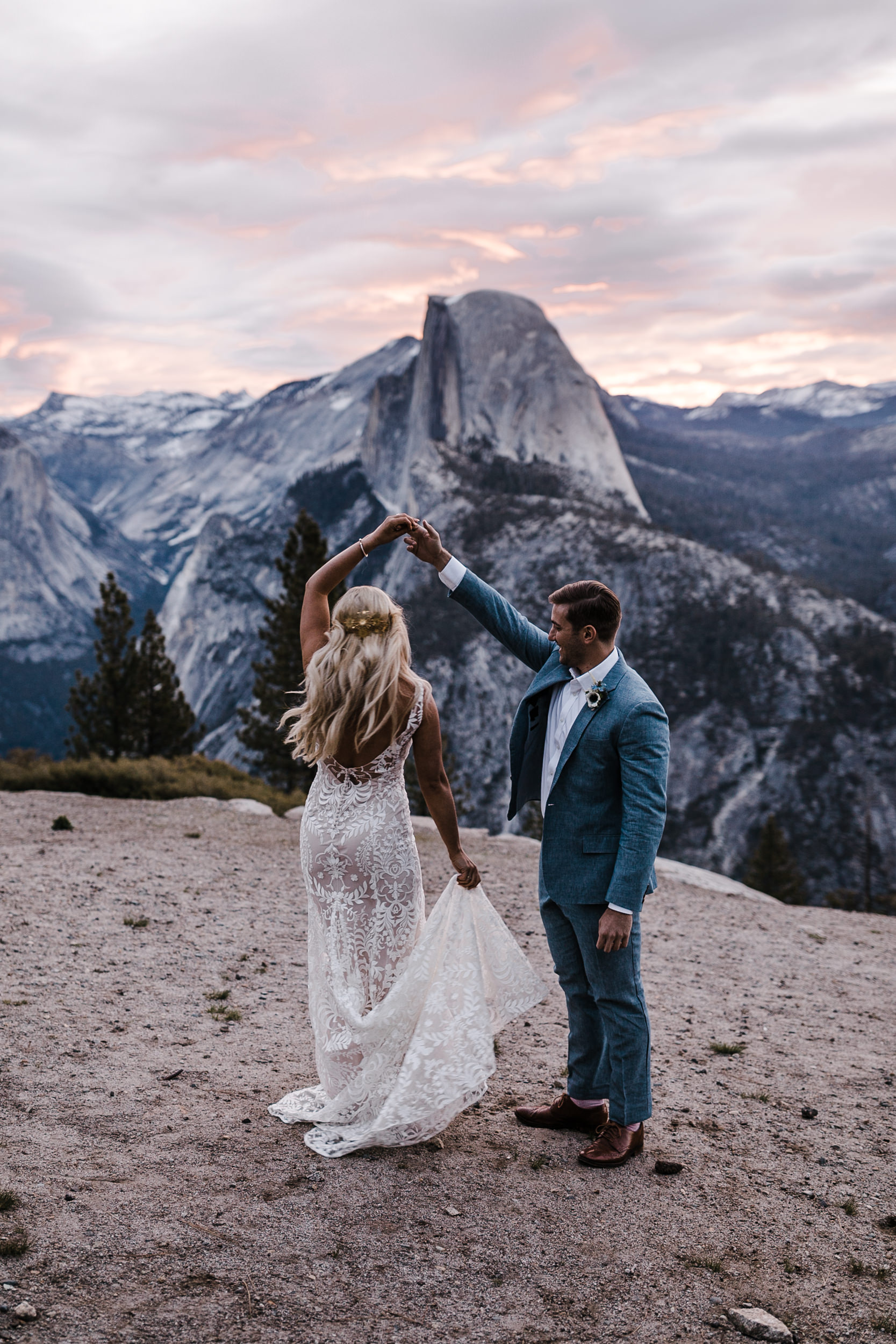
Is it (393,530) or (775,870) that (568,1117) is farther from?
(775,870)

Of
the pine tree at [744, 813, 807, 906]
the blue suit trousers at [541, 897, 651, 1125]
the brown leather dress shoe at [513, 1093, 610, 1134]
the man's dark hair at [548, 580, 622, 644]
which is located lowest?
the pine tree at [744, 813, 807, 906]

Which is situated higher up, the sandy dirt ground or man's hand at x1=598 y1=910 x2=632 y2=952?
man's hand at x1=598 y1=910 x2=632 y2=952

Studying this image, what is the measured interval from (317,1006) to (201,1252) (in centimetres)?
129

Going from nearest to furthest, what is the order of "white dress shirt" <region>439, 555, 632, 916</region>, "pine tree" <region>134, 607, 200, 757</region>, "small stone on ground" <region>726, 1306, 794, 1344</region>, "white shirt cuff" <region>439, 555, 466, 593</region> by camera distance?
"small stone on ground" <region>726, 1306, 794, 1344</region>, "white dress shirt" <region>439, 555, 632, 916</region>, "white shirt cuff" <region>439, 555, 466, 593</region>, "pine tree" <region>134, 607, 200, 757</region>

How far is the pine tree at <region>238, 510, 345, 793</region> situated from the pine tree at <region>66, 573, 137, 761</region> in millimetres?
3571

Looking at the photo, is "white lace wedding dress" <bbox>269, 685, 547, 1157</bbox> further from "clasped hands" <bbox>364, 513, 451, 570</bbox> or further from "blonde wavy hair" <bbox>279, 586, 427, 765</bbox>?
"clasped hands" <bbox>364, 513, 451, 570</bbox>

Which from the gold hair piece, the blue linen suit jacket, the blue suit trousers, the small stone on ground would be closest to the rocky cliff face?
the blue suit trousers

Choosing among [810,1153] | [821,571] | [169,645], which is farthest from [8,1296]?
[821,571]

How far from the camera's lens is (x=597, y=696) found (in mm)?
4367

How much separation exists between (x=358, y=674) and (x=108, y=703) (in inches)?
995

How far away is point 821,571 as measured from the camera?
125 m

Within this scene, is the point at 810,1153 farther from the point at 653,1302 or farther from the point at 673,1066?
the point at 653,1302

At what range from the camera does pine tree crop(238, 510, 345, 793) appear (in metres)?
26.6

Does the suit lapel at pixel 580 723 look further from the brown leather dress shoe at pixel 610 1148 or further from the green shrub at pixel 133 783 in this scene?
the green shrub at pixel 133 783
